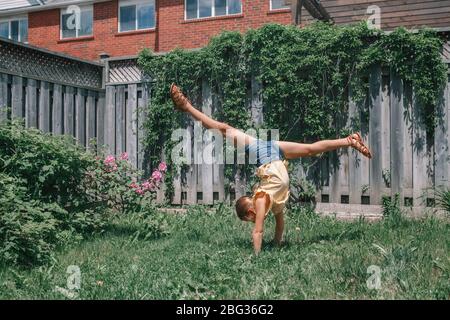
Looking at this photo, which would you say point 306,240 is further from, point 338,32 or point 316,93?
point 338,32

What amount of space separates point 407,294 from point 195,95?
193 inches

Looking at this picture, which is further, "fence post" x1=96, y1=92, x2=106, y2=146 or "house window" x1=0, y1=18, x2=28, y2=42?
"house window" x1=0, y1=18, x2=28, y2=42

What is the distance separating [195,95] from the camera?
730 centimetres

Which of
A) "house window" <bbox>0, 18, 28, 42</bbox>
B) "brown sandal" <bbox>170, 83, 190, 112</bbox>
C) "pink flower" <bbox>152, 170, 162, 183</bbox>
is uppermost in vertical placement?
"house window" <bbox>0, 18, 28, 42</bbox>

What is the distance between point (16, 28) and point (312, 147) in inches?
777

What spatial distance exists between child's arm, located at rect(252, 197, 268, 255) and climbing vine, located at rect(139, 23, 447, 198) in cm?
219

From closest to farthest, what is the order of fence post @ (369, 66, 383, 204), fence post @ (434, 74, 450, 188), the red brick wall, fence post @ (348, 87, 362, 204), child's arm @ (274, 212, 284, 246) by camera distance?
child's arm @ (274, 212, 284, 246) < fence post @ (434, 74, 450, 188) < fence post @ (369, 66, 383, 204) < fence post @ (348, 87, 362, 204) < the red brick wall

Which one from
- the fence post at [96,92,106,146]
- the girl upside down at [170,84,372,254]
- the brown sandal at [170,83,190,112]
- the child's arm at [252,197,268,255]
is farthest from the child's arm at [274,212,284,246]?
the fence post at [96,92,106,146]

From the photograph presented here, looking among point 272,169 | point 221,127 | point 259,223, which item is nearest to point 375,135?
point 272,169

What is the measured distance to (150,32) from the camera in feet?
58.8

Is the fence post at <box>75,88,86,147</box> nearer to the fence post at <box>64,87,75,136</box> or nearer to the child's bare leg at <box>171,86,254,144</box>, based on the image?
the fence post at <box>64,87,75,136</box>

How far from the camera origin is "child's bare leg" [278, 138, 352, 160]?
4691mm

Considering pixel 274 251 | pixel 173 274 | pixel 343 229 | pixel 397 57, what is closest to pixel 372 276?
pixel 274 251

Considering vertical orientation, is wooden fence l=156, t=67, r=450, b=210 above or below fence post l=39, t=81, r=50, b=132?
below
